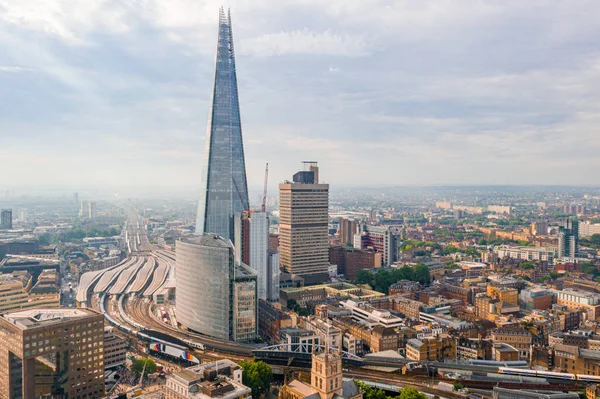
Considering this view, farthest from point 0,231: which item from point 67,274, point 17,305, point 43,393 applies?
point 43,393

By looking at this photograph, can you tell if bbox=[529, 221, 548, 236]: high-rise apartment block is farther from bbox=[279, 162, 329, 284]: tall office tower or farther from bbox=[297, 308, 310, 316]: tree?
bbox=[297, 308, 310, 316]: tree

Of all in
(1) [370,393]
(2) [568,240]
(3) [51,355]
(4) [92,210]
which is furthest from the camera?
(4) [92,210]

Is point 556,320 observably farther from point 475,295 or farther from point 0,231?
point 0,231

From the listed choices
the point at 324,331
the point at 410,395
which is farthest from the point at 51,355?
the point at 410,395

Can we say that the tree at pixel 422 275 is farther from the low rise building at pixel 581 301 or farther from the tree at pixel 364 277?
the low rise building at pixel 581 301

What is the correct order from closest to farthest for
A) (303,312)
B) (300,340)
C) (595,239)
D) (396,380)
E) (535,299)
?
1. (396,380)
2. (300,340)
3. (303,312)
4. (535,299)
5. (595,239)

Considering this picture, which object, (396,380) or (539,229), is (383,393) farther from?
(539,229)
